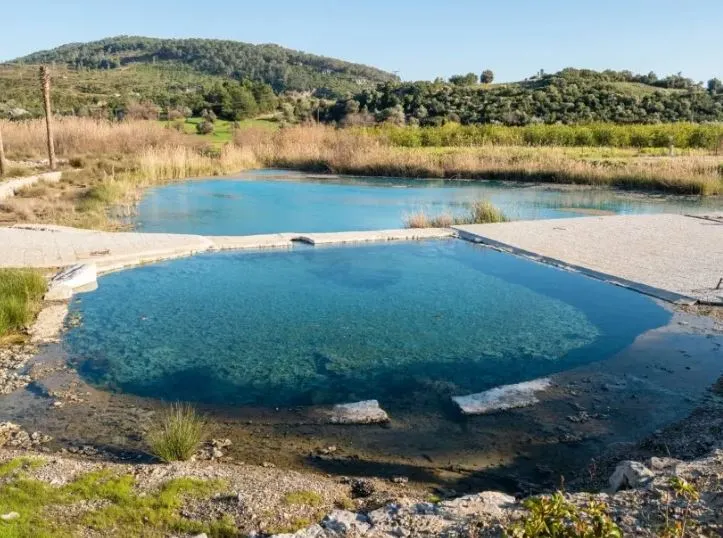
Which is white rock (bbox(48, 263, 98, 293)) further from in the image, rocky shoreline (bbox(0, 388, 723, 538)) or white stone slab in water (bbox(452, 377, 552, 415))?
white stone slab in water (bbox(452, 377, 552, 415))

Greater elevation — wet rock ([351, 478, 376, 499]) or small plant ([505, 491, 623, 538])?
small plant ([505, 491, 623, 538])

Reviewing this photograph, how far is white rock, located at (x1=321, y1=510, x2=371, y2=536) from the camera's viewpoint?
8.05 ft

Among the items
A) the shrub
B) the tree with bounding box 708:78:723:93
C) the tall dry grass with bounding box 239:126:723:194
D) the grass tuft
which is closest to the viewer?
the grass tuft

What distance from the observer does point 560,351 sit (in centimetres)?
518

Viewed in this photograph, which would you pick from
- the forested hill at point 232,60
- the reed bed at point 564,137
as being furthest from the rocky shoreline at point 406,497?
the forested hill at point 232,60

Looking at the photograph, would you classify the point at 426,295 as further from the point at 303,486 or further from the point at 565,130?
the point at 565,130

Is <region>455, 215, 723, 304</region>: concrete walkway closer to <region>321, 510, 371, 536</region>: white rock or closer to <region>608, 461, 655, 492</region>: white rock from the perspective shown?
<region>608, 461, 655, 492</region>: white rock

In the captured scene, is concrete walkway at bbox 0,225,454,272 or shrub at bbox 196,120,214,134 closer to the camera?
concrete walkway at bbox 0,225,454,272

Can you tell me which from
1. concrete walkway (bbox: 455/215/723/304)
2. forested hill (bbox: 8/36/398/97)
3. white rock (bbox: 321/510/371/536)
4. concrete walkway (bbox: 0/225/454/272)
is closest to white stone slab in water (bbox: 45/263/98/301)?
concrete walkway (bbox: 0/225/454/272)

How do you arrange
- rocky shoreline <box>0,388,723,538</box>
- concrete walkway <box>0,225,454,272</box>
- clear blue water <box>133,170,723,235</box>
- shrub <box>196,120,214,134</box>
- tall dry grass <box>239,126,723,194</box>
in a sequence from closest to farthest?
rocky shoreline <box>0,388,723,538</box>, concrete walkway <box>0,225,454,272</box>, clear blue water <box>133,170,723,235</box>, tall dry grass <box>239,126,723,194</box>, shrub <box>196,120,214,134</box>

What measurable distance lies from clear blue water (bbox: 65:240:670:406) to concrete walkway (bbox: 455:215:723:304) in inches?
12.6

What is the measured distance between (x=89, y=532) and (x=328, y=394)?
203 centimetres

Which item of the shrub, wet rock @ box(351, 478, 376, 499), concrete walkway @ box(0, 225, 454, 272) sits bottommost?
wet rock @ box(351, 478, 376, 499)

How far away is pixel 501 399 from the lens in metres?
4.21
